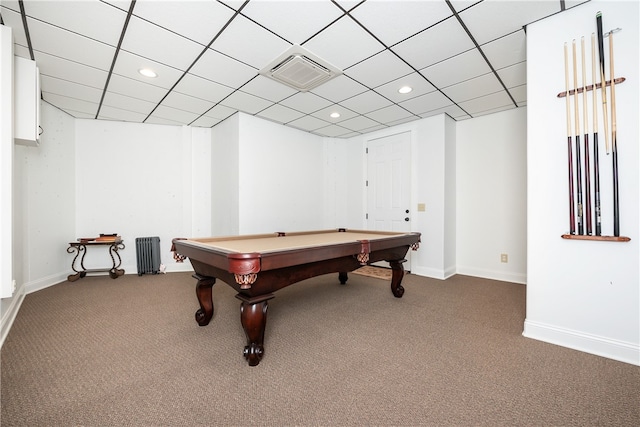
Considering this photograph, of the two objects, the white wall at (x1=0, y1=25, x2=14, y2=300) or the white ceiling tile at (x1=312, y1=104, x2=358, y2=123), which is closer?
the white wall at (x1=0, y1=25, x2=14, y2=300)

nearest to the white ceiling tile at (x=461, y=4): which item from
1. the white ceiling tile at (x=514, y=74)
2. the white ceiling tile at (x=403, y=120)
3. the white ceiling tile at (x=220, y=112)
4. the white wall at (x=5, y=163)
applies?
the white ceiling tile at (x=514, y=74)

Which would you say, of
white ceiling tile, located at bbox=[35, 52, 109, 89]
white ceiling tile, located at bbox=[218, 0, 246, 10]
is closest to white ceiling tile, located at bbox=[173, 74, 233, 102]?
white ceiling tile, located at bbox=[35, 52, 109, 89]

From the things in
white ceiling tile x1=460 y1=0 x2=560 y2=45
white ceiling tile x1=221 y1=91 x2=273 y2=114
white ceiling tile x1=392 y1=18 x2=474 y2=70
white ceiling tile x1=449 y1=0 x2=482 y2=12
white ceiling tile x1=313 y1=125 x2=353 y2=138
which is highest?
white ceiling tile x1=313 y1=125 x2=353 y2=138

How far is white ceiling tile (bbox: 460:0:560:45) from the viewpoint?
1.92 m

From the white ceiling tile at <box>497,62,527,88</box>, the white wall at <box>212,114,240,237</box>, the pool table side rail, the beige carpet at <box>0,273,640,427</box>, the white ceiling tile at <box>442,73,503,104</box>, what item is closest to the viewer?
the beige carpet at <box>0,273,640,427</box>

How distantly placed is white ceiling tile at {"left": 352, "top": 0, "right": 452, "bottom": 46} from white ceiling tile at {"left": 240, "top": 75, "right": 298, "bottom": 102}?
129cm

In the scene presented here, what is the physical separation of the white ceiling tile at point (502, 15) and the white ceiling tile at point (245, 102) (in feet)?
7.78

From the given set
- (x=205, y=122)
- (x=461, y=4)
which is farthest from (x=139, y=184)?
(x=461, y=4)

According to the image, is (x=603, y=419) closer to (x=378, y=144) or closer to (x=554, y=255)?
(x=554, y=255)

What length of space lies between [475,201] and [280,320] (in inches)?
136

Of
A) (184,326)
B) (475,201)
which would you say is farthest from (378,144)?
(184,326)

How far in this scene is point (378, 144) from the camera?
494 cm

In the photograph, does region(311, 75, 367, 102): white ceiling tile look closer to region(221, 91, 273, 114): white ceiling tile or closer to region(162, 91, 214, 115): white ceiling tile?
region(221, 91, 273, 114): white ceiling tile

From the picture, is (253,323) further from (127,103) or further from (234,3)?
(127,103)
